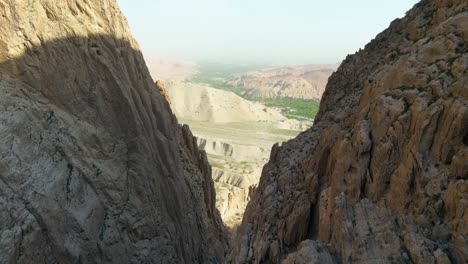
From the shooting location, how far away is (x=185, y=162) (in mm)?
35906

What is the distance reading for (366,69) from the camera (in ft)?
90.5

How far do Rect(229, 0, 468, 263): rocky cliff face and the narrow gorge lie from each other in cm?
6

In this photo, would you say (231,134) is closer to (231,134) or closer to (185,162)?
(231,134)

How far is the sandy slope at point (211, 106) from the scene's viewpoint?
470 ft

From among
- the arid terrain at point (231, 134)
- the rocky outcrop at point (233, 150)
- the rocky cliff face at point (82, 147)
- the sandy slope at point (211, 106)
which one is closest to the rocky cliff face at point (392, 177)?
the rocky cliff face at point (82, 147)

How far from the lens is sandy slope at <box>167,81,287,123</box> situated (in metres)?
143

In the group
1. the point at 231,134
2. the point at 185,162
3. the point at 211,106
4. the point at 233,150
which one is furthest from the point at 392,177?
the point at 211,106

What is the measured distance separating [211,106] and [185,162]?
11026 centimetres

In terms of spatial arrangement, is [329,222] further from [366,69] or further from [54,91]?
[54,91]

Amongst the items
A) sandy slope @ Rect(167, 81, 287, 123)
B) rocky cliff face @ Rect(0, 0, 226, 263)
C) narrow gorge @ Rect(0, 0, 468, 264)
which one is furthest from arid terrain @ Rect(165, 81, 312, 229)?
narrow gorge @ Rect(0, 0, 468, 264)

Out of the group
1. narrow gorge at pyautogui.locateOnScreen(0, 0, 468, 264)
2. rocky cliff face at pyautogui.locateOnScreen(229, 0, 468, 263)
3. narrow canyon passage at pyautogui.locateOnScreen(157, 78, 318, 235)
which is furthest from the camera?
narrow canyon passage at pyautogui.locateOnScreen(157, 78, 318, 235)

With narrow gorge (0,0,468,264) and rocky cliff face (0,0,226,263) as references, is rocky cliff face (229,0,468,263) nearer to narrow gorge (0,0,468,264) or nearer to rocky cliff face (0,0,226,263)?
narrow gorge (0,0,468,264)

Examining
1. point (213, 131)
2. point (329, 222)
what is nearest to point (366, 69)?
point (329, 222)

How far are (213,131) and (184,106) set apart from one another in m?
28.2
